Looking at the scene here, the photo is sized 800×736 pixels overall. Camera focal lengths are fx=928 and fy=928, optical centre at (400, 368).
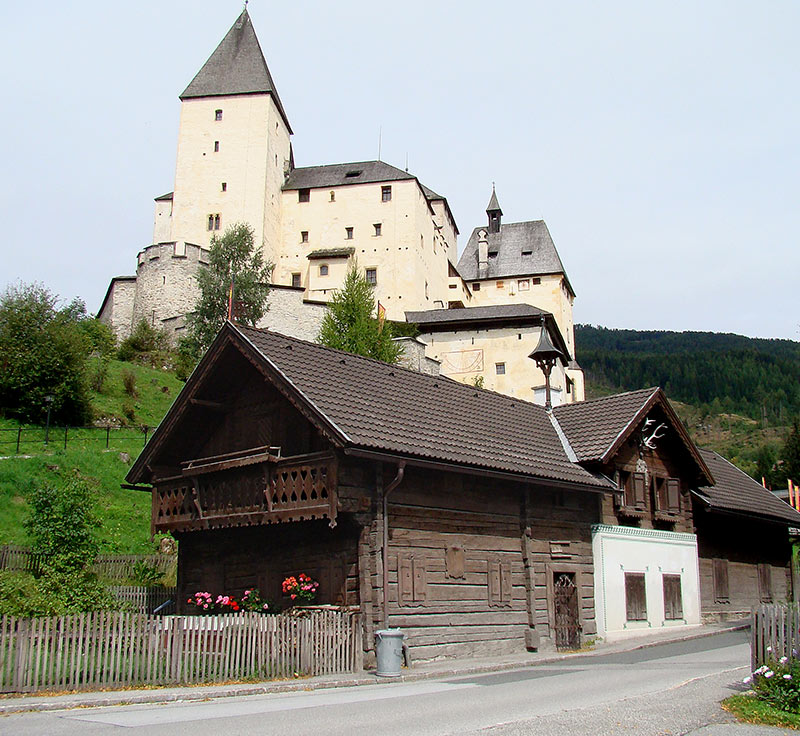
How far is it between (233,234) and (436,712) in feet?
197

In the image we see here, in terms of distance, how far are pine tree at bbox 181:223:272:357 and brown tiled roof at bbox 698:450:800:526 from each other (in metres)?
32.5

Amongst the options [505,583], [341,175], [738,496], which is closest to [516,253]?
[341,175]

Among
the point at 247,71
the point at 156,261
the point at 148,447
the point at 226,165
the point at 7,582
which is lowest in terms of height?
the point at 7,582

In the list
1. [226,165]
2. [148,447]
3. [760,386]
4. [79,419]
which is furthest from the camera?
[760,386]

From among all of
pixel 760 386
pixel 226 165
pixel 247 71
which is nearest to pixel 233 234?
pixel 226 165

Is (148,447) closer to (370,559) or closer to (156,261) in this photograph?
(370,559)

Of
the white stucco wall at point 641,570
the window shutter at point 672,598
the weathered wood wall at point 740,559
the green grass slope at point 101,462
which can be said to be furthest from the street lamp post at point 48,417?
the weathered wood wall at point 740,559

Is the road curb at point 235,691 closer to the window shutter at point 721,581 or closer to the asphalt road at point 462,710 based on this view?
the asphalt road at point 462,710

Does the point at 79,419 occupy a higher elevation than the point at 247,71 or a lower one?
lower

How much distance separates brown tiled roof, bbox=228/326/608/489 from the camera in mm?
17391

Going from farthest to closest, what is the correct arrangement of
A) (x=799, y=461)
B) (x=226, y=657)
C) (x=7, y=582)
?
1. (x=799, y=461)
2. (x=7, y=582)
3. (x=226, y=657)

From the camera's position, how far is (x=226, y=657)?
15.0 metres

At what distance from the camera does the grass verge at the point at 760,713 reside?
10.2 metres

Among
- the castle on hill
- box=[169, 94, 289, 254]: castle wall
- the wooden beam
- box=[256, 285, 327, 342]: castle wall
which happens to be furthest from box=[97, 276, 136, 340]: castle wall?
the wooden beam
